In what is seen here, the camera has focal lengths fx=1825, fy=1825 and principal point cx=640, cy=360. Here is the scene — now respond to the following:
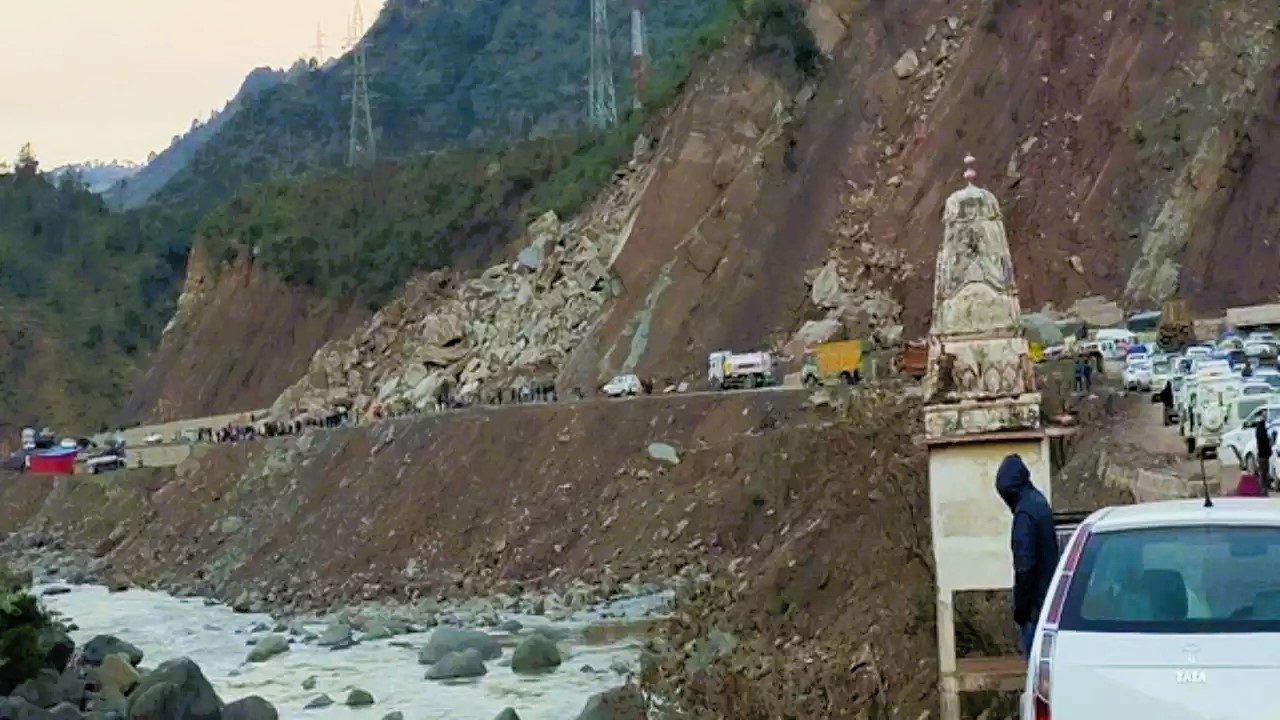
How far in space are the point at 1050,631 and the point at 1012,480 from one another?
2.36 m

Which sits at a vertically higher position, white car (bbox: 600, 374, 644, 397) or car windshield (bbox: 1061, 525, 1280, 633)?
car windshield (bbox: 1061, 525, 1280, 633)

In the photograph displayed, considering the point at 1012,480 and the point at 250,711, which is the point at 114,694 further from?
the point at 1012,480

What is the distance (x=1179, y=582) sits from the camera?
8.13m

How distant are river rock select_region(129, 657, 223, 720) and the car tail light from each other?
788 inches

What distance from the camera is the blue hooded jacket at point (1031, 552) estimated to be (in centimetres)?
1004

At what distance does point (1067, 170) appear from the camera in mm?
54062

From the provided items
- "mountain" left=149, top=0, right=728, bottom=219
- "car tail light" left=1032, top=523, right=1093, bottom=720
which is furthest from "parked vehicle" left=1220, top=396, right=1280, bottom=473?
"mountain" left=149, top=0, right=728, bottom=219

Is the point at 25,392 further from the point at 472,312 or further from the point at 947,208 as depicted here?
the point at 947,208

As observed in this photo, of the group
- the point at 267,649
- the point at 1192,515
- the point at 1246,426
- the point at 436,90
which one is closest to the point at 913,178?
the point at 267,649

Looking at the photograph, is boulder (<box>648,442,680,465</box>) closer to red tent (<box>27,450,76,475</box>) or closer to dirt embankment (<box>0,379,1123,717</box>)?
dirt embankment (<box>0,379,1123,717</box>)

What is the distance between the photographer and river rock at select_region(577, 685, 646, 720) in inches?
555

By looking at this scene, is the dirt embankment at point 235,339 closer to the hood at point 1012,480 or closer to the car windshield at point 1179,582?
the hood at point 1012,480

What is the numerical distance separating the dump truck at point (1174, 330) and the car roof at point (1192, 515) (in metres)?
35.2

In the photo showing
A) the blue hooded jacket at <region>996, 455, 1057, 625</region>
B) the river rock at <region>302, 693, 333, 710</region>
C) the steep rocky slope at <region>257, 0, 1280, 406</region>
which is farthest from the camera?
the steep rocky slope at <region>257, 0, 1280, 406</region>
